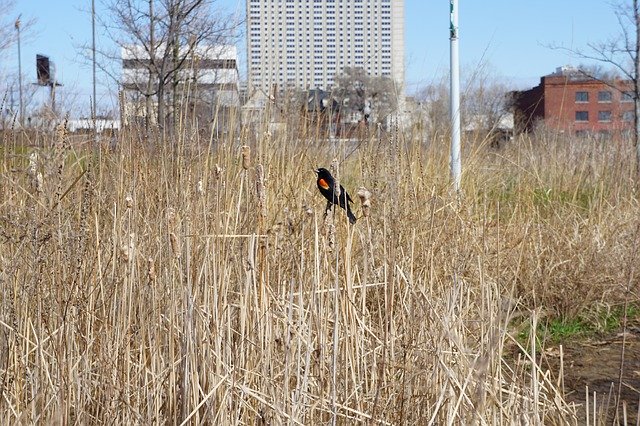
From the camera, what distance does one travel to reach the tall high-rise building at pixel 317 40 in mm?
3889

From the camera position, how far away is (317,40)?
17.1 ft

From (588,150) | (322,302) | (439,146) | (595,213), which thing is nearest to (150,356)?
(322,302)

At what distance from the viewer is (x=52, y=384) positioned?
78.5 inches

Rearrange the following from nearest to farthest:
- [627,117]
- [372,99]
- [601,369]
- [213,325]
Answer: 1. [213,325]
2. [601,369]
3. [372,99]
4. [627,117]

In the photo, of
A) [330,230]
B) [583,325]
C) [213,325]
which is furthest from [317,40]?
[330,230]

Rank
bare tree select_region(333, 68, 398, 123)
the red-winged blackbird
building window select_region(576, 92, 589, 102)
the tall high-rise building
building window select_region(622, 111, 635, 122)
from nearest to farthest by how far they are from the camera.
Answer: the red-winged blackbird → the tall high-rise building → bare tree select_region(333, 68, 398, 123) → building window select_region(622, 111, 635, 122) → building window select_region(576, 92, 589, 102)

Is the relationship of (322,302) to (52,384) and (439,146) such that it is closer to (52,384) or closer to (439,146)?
(52,384)

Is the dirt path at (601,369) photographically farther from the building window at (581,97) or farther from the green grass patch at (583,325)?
the building window at (581,97)

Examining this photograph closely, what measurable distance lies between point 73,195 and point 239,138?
88 centimetres

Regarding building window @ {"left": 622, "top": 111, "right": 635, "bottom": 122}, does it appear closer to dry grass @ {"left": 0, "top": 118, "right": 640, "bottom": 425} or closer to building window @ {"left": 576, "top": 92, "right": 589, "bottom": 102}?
dry grass @ {"left": 0, "top": 118, "right": 640, "bottom": 425}

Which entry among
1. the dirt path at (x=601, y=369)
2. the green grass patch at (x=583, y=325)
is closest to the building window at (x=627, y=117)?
the green grass patch at (x=583, y=325)

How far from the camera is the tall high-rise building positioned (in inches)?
153

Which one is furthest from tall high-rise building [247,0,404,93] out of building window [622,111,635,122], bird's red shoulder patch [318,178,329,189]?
building window [622,111,635,122]

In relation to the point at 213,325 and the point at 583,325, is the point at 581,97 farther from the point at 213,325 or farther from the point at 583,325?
the point at 213,325
